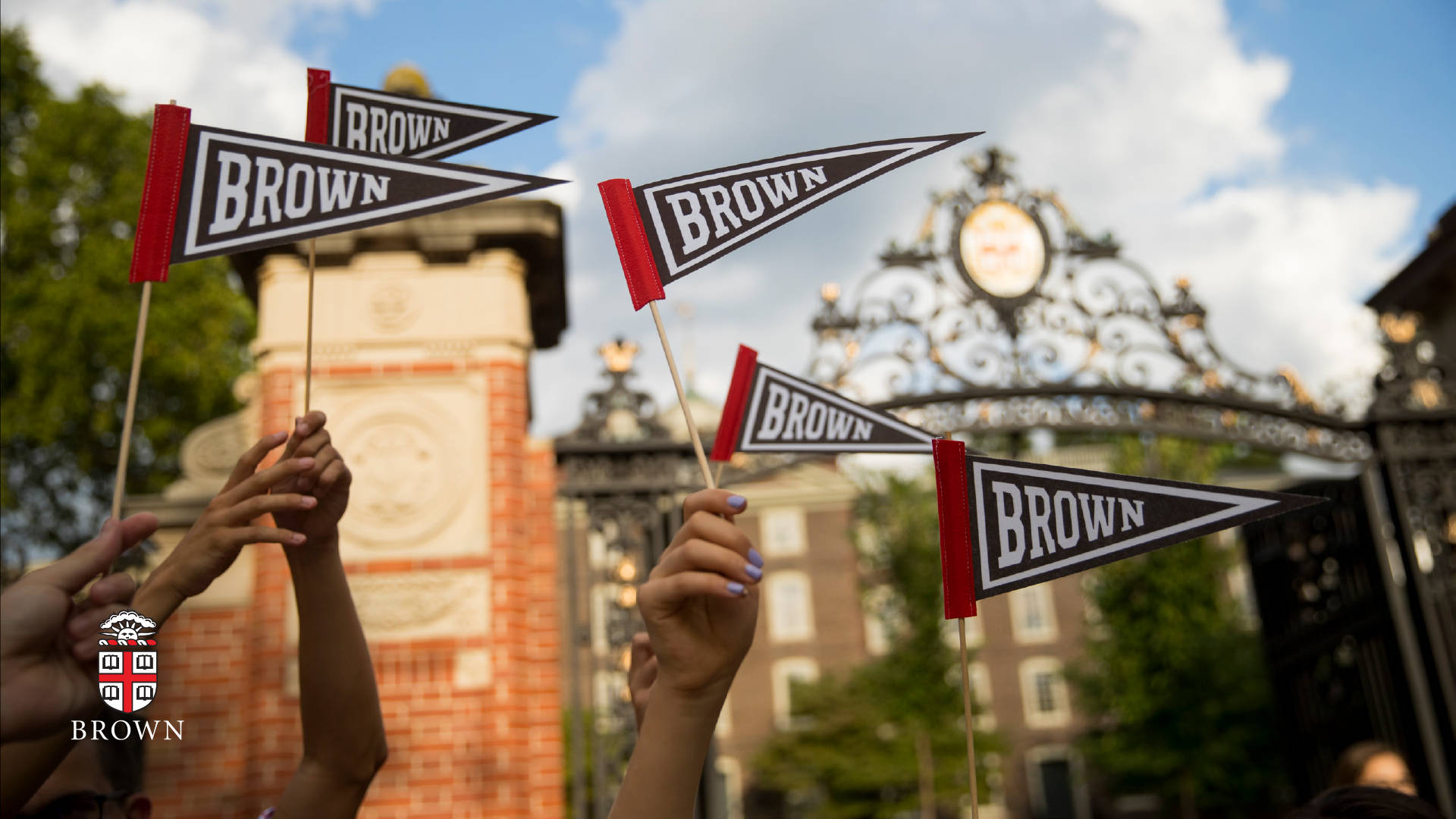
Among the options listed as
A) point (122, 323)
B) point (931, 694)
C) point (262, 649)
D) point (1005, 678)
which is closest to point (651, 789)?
point (262, 649)

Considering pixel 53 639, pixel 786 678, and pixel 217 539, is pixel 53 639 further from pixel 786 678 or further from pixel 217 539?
pixel 786 678

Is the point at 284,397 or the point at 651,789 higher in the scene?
the point at 284,397

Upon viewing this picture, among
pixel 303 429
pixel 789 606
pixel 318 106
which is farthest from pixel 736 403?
pixel 789 606

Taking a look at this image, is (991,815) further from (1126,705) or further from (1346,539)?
(1346,539)

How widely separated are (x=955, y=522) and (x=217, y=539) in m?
1.33

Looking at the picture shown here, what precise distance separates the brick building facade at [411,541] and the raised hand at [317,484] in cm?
384

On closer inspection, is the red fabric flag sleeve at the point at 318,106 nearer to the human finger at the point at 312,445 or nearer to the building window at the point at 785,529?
the human finger at the point at 312,445

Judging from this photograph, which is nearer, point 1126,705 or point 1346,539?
point 1346,539

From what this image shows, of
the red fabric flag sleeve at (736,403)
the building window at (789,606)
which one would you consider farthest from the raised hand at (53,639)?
the building window at (789,606)

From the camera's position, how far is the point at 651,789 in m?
1.67

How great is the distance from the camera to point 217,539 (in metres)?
1.83

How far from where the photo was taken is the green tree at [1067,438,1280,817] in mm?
24203

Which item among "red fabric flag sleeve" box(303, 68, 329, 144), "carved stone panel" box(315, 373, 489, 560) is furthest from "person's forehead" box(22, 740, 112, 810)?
"carved stone panel" box(315, 373, 489, 560)

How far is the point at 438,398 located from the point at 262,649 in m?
1.58
